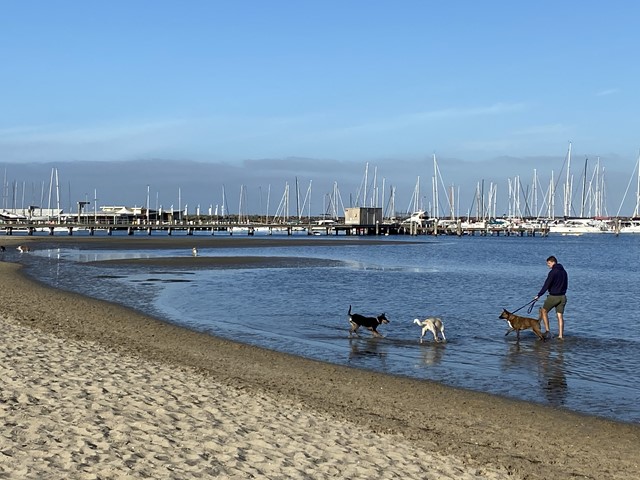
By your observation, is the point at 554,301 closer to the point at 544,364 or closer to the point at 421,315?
the point at 544,364

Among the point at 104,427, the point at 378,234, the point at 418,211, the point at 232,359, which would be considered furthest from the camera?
the point at 418,211

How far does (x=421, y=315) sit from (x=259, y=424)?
14312 millimetres

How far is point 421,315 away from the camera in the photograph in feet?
73.0

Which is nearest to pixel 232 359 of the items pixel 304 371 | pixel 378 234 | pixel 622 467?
pixel 304 371

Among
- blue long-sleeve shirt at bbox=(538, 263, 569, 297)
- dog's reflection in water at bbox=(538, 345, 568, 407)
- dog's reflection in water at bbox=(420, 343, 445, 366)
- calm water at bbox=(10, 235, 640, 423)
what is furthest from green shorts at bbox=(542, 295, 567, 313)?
dog's reflection in water at bbox=(420, 343, 445, 366)

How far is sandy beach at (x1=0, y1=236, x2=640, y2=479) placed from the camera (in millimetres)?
6777

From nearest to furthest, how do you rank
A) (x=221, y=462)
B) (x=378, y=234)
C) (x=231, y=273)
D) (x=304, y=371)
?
(x=221, y=462) → (x=304, y=371) → (x=231, y=273) → (x=378, y=234)

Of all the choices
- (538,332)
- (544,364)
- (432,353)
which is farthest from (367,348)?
(538,332)

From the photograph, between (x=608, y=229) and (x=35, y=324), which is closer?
(x=35, y=324)

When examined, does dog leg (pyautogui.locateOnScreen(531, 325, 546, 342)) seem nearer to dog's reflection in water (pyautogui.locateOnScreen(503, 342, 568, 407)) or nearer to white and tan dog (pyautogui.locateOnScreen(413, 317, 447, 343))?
dog's reflection in water (pyautogui.locateOnScreen(503, 342, 568, 407))

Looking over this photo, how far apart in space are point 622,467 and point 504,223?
160 metres

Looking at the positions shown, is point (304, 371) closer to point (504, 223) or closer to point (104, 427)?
point (104, 427)

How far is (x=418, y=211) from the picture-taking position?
507 feet

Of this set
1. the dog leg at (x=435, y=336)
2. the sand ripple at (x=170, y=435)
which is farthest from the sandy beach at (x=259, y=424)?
the dog leg at (x=435, y=336)
